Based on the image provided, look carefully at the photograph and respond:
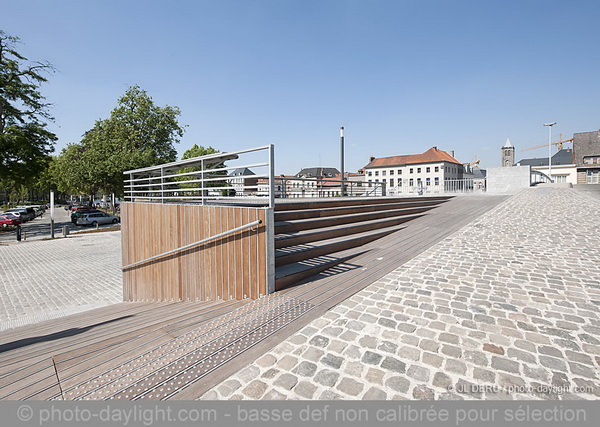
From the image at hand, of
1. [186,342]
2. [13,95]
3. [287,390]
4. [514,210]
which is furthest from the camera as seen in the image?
[13,95]

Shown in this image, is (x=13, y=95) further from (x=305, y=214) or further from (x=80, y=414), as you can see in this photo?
(x=80, y=414)

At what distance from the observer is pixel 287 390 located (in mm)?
2168

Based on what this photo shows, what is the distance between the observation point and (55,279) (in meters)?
9.78

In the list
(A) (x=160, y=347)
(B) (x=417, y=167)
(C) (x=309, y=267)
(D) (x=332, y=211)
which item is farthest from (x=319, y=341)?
(B) (x=417, y=167)

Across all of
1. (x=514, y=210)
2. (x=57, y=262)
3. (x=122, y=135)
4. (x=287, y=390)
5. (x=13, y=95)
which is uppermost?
(x=13, y=95)

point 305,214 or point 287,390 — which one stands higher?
point 305,214

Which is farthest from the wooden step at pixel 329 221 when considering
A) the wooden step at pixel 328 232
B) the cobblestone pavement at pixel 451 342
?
the cobblestone pavement at pixel 451 342

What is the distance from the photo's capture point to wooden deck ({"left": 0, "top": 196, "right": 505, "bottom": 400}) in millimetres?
2139

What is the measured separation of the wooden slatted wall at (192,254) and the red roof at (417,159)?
72.2 meters

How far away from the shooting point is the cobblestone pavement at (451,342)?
219cm

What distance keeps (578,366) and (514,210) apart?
10956mm

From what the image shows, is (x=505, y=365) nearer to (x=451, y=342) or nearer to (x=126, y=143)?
(x=451, y=342)

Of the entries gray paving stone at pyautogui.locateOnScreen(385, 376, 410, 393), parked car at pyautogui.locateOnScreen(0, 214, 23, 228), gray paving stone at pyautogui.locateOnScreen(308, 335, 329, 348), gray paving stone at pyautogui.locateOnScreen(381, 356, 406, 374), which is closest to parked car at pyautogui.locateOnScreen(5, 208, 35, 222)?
parked car at pyautogui.locateOnScreen(0, 214, 23, 228)

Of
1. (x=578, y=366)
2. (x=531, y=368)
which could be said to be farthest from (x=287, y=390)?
(x=578, y=366)
